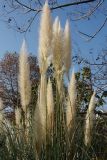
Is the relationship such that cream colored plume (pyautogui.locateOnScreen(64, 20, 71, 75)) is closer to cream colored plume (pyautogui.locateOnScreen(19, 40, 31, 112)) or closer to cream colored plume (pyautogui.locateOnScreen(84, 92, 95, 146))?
cream colored plume (pyautogui.locateOnScreen(19, 40, 31, 112))

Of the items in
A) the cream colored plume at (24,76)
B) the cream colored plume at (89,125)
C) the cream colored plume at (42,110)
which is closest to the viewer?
the cream colored plume at (42,110)

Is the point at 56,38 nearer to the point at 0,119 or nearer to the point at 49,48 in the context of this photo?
the point at 49,48

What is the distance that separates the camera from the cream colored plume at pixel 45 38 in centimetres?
316

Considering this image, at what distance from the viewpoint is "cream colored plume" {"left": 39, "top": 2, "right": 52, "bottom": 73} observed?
316 cm

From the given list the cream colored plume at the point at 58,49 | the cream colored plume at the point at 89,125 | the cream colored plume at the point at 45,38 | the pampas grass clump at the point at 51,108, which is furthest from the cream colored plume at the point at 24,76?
the cream colored plume at the point at 89,125

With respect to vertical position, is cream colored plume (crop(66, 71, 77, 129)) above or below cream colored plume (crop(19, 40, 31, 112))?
below

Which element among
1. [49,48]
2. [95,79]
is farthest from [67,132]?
[95,79]

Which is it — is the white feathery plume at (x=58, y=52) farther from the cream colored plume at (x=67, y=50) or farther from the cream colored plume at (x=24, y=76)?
the cream colored plume at (x=24, y=76)

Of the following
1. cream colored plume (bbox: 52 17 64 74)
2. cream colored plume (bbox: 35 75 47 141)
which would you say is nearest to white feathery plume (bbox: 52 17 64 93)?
cream colored plume (bbox: 52 17 64 74)

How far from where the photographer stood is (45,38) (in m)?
3.19

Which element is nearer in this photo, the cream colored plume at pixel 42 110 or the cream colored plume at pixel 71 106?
the cream colored plume at pixel 42 110

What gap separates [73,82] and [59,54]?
24 cm

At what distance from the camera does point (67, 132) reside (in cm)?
320

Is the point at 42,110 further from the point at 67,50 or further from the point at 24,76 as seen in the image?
the point at 67,50
